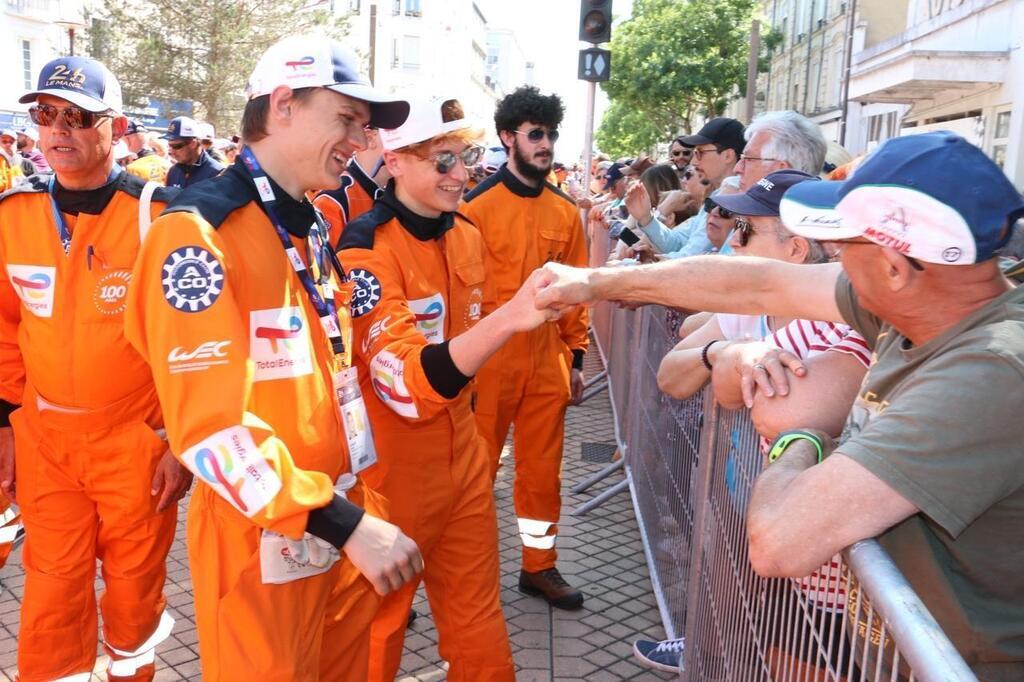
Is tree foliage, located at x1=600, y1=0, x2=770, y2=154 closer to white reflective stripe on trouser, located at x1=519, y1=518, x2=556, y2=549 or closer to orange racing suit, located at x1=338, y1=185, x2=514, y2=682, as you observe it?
white reflective stripe on trouser, located at x1=519, y1=518, x2=556, y2=549

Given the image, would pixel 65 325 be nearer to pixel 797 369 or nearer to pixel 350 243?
pixel 350 243

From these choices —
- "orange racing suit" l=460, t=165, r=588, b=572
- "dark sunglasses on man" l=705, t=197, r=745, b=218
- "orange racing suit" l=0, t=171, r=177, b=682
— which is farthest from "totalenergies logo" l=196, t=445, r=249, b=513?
"dark sunglasses on man" l=705, t=197, r=745, b=218

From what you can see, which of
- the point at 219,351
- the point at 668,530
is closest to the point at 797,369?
the point at 219,351

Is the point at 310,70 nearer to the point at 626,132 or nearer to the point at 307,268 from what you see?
the point at 307,268

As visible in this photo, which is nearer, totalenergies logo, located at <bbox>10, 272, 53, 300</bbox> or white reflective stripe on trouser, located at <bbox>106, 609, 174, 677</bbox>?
totalenergies logo, located at <bbox>10, 272, 53, 300</bbox>

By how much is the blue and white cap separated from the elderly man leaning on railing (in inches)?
101

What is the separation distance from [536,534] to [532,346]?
3.09ft

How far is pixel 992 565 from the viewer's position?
5.40 ft

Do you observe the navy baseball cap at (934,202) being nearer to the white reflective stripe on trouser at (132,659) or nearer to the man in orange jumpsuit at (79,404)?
the man in orange jumpsuit at (79,404)

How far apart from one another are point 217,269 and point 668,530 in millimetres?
2805

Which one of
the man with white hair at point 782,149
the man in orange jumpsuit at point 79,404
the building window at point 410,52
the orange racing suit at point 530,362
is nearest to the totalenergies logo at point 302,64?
the man in orange jumpsuit at point 79,404

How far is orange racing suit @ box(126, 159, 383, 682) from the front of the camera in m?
2.04

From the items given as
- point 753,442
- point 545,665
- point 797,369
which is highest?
point 797,369

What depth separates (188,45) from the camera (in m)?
28.5
